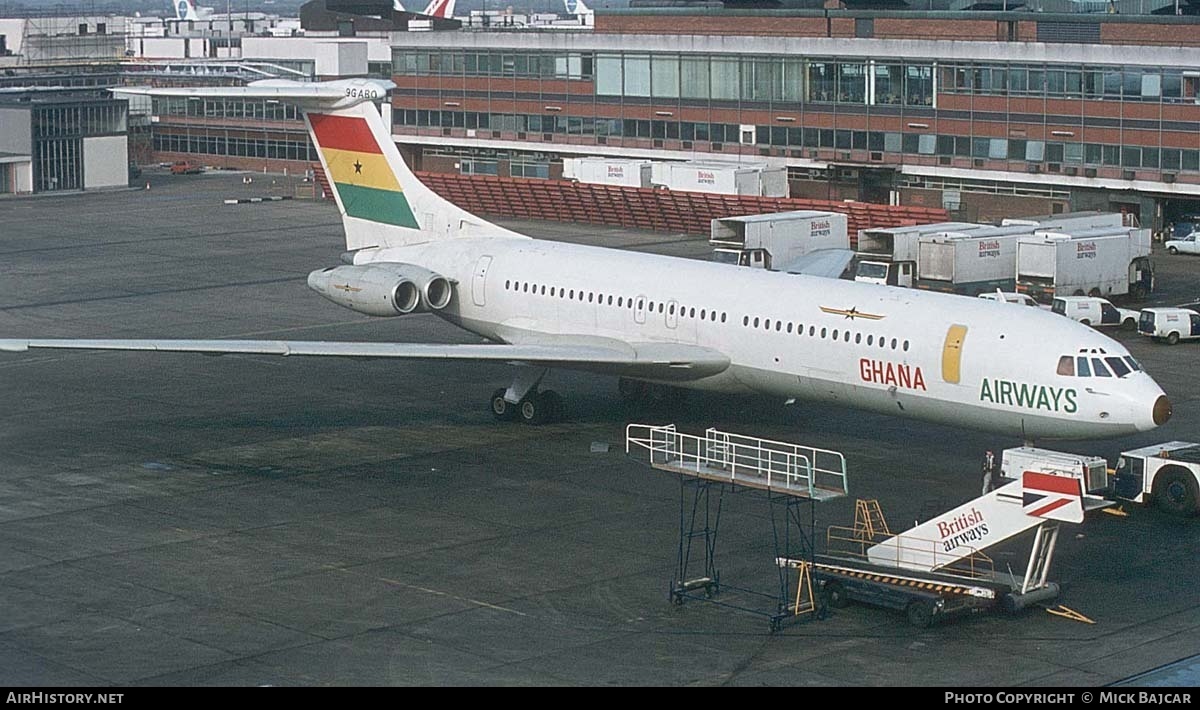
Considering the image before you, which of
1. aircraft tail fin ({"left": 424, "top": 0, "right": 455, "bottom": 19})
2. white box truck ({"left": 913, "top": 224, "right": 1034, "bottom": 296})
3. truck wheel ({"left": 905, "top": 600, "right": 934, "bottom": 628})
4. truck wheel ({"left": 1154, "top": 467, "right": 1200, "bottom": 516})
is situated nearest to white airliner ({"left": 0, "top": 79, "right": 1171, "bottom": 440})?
truck wheel ({"left": 1154, "top": 467, "right": 1200, "bottom": 516})

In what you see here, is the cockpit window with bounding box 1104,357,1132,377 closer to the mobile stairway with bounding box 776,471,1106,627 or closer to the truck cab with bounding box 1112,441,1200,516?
the truck cab with bounding box 1112,441,1200,516

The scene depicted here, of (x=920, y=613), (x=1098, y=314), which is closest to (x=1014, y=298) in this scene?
(x=1098, y=314)

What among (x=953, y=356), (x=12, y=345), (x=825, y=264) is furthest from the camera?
(x=825, y=264)

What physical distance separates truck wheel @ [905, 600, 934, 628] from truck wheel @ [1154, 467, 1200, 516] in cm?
922

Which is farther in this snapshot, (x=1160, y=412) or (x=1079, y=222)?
(x=1079, y=222)

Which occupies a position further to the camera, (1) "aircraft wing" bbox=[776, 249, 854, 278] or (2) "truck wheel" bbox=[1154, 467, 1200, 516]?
(1) "aircraft wing" bbox=[776, 249, 854, 278]

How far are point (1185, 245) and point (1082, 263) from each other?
605 inches

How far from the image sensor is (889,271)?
62469 millimetres

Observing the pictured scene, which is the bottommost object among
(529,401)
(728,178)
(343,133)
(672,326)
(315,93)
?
(529,401)

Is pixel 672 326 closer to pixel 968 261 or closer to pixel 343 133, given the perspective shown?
pixel 343 133

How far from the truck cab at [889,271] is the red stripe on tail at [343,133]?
21850 mm

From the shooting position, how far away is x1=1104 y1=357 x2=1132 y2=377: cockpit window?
3325 centimetres

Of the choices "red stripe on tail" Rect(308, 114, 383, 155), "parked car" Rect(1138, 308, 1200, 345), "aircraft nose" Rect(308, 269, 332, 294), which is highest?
"red stripe on tail" Rect(308, 114, 383, 155)

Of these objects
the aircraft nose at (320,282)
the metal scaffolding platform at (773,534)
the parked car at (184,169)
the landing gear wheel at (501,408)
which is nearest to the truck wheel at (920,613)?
the metal scaffolding platform at (773,534)
